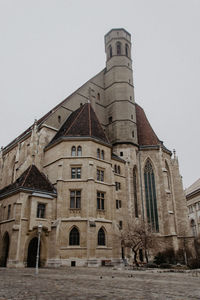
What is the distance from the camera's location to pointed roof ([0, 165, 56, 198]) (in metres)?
25.1

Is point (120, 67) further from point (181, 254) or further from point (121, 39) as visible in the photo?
point (181, 254)

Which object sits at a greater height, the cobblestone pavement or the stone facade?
the stone facade

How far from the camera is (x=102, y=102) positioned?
133 feet

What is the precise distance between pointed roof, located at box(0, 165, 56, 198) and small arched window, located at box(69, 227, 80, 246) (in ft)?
14.3

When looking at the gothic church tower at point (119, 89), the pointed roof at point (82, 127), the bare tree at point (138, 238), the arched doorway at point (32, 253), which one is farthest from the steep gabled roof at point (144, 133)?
the arched doorway at point (32, 253)

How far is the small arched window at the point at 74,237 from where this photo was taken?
2477 cm

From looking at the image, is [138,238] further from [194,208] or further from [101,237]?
[194,208]

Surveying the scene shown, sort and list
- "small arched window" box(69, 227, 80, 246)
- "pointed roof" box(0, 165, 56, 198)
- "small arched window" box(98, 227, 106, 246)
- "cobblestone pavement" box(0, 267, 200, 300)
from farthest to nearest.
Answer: "small arched window" box(98, 227, 106, 246) → "pointed roof" box(0, 165, 56, 198) → "small arched window" box(69, 227, 80, 246) → "cobblestone pavement" box(0, 267, 200, 300)

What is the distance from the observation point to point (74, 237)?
25.0 metres

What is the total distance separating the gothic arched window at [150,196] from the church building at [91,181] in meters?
0.13

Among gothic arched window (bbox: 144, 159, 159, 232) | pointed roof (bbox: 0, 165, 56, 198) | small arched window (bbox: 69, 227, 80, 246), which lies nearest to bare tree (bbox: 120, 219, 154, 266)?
small arched window (bbox: 69, 227, 80, 246)

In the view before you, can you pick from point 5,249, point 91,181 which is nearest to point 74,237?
point 91,181

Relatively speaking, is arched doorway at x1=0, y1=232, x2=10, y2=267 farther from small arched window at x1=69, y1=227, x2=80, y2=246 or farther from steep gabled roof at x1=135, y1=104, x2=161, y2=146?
steep gabled roof at x1=135, y1=104, x2=161, y2=146

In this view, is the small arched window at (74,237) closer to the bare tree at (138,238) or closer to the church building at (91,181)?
the church building at (91,181)
